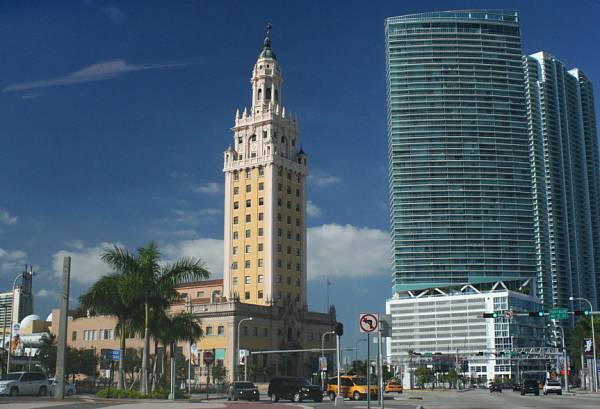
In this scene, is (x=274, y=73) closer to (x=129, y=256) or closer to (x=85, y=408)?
(x=129, y=256)

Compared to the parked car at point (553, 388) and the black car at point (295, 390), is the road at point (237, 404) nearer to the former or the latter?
the black car at point (295, 390)

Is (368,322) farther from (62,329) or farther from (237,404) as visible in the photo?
(62,329)

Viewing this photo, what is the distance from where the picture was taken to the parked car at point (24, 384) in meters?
49.8

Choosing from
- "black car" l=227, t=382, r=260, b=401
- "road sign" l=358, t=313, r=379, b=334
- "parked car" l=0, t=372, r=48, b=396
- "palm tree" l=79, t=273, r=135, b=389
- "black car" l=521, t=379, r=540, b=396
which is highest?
"palm tree" l=79, t=273, r=135, b=389

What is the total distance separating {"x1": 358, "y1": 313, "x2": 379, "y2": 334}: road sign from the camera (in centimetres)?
2653

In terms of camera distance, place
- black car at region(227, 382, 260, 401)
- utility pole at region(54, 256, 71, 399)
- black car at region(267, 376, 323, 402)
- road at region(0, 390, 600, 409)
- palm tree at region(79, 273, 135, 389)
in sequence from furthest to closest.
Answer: black car at region(227, 382, 260, 401) < black car at region(267, 376, 323, 402) < palm tree at region(79, 273, 135, 389) < utility pole at region(54, 256, 71, 399) < road at region(0, 390, 600, 409)

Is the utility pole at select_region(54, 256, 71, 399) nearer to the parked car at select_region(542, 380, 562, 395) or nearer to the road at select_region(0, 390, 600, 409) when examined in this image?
the road at select_region(0, 390, 600, 409)

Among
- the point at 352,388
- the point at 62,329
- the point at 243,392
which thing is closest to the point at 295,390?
the point at 243,392

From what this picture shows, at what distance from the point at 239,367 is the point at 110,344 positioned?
27593mm

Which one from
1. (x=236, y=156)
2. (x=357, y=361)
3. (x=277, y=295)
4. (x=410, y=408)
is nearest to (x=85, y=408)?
(x=410, y=408)

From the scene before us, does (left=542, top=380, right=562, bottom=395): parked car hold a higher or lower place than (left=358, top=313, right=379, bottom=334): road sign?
lower

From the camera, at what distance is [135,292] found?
53219 millimetres

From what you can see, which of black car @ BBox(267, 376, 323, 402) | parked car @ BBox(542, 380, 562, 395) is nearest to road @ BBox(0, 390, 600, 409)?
black car @ BBox(267, 376, 323, 402)

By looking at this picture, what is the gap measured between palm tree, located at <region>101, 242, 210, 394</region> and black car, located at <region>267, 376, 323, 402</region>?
10.0m
